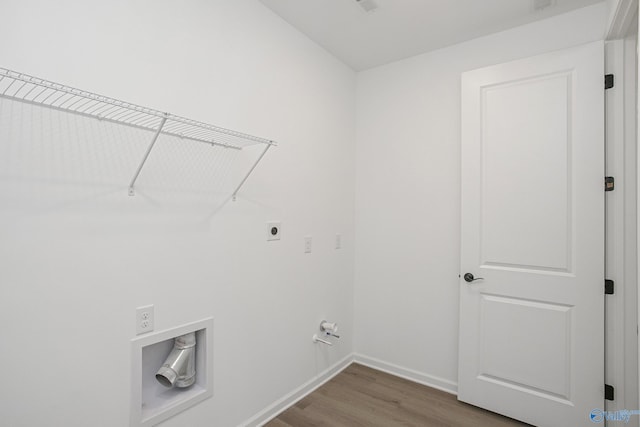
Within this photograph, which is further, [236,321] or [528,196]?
[528,196]

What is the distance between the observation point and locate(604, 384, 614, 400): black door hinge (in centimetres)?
180

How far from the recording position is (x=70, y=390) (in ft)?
3.99

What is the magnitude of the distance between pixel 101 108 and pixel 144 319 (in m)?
0.92

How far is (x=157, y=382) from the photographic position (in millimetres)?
1582

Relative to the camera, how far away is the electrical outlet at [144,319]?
1408 mm

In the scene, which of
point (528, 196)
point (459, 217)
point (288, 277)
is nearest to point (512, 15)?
point (528, 196)

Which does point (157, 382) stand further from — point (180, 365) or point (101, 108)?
point (101, 108)

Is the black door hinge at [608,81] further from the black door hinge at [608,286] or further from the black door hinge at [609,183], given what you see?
the black door hinge at [608,286]

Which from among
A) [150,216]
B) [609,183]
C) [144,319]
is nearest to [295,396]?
[144,319]

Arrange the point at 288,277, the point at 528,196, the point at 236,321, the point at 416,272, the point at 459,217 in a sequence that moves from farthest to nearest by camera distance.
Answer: the point at 416,272
the point at 459,217
the point at 288,277
the point at 528,196
the point at 236,321

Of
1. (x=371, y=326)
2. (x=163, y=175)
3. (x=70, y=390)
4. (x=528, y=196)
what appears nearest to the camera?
(x=70, y=390)

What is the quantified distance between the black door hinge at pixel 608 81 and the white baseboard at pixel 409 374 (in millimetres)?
2193

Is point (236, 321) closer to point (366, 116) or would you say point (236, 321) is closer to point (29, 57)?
point (29, 57)

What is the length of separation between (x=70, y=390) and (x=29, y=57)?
4.06ft
